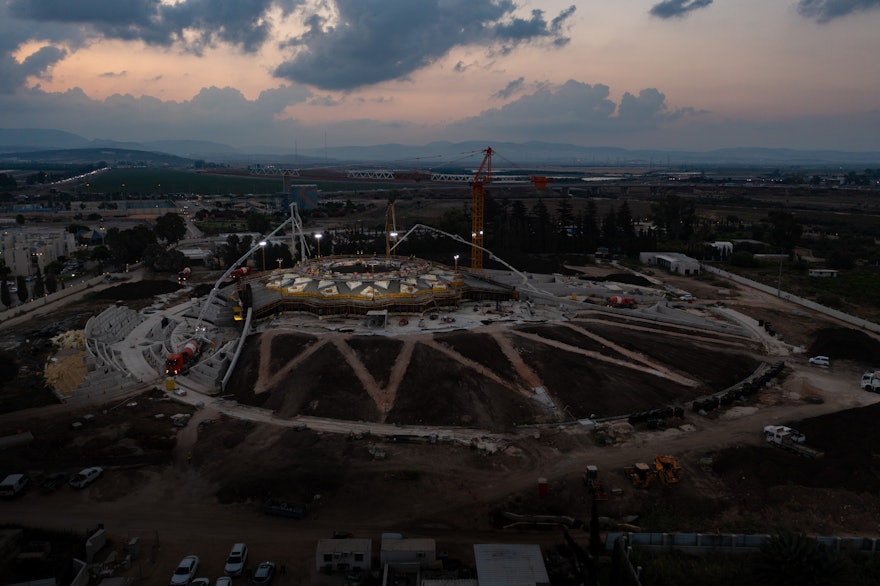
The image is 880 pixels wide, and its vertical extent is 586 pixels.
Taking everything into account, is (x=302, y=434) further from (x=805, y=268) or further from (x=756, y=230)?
(x=756, y=230)

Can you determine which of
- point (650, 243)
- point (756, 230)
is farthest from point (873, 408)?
point (756, 230)

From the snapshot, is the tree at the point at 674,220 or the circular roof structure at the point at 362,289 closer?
the circular roof structure at the point at 362,289

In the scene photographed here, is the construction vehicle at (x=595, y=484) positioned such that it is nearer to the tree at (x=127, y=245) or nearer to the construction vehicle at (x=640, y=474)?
the construction vehicle at (x=640, y=474)

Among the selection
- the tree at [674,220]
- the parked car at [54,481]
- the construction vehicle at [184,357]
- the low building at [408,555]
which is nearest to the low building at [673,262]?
the tree at [674,220]

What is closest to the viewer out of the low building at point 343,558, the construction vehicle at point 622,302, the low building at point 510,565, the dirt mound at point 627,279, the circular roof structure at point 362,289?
the low building at point 510,565

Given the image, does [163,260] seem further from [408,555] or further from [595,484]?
[595,484]

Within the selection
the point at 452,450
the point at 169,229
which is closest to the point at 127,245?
the point at 169,229
